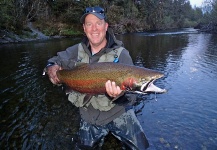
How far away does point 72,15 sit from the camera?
40250mm

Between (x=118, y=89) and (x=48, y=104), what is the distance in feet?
17.3

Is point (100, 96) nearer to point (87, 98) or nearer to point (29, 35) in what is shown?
point (87, 98)

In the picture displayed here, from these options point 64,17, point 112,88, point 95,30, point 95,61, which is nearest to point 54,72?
point 95,61

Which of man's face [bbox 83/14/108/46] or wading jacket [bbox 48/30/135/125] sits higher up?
man's face [bbox 83/14/108/46]

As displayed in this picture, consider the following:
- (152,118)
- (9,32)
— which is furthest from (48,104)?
(9,32)

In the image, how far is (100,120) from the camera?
13.7ft

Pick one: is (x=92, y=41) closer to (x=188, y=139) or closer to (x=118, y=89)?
(x=118, y=89)

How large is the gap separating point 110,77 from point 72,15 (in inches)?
1548

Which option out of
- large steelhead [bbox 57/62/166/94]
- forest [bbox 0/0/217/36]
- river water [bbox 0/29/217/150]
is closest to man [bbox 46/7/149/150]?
large steelhead [bbox 57/62/166/94]

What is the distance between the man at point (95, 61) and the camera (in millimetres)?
3963

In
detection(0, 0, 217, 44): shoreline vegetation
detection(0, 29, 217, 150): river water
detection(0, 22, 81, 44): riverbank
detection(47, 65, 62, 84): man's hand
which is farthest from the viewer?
detection(0, 0, 217, 44): shoreline vegetation

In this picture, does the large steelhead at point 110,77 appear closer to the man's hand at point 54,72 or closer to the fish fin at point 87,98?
the fish fin at point 87,98

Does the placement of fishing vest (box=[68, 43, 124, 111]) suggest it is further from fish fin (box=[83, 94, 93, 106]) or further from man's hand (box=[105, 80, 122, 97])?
man's hand (box=[105, 80, 122, 97])

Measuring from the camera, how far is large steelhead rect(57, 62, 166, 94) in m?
3.22
